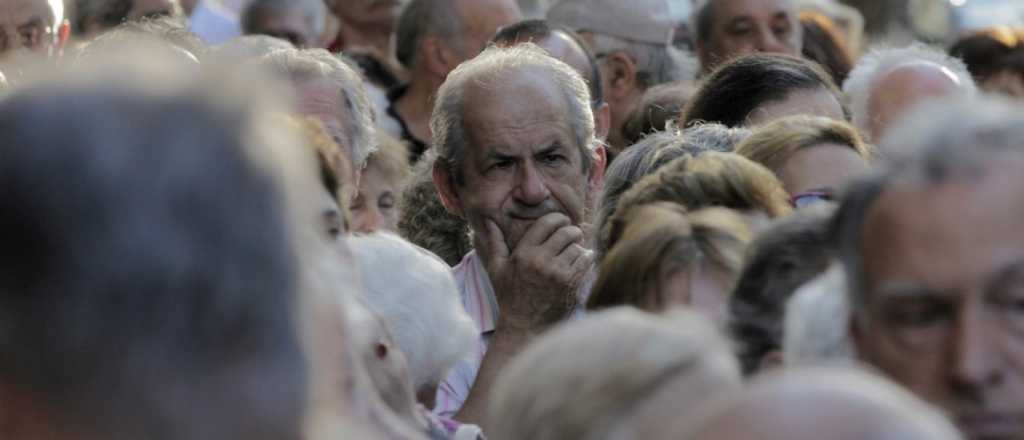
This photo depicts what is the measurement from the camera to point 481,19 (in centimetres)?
862

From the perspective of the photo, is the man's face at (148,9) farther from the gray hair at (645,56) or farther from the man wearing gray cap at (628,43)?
the gray hair at (645,56)

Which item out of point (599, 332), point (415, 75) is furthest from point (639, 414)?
point (415, 75)

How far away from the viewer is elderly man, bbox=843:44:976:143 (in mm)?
7004

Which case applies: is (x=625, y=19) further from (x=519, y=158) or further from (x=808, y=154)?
(x=808, y=154)

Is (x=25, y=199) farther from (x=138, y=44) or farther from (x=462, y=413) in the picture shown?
(x=462, y=413)

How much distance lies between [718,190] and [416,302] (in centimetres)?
64

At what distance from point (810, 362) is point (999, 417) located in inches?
13.1

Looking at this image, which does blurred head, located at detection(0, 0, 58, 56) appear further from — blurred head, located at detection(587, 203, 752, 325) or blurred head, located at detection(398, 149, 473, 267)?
blurred head, located at detection(587, 203, 752, 325)

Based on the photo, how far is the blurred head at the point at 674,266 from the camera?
143 inches

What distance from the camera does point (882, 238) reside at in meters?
3.00

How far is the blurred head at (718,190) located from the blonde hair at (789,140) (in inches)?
30.1

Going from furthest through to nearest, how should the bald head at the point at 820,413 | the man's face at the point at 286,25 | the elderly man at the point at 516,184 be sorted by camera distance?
the man's face at the point at 286,25 < the elderly man at the point at 516,184 < the bald head at the point at 820,413

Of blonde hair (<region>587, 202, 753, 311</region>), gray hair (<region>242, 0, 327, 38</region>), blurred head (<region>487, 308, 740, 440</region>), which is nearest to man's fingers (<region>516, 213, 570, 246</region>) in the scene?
blonde hair (<region>587, 202, 753, 311</region>)

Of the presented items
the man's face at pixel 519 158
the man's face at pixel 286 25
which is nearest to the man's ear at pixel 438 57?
the man's face at pixel 286 25
